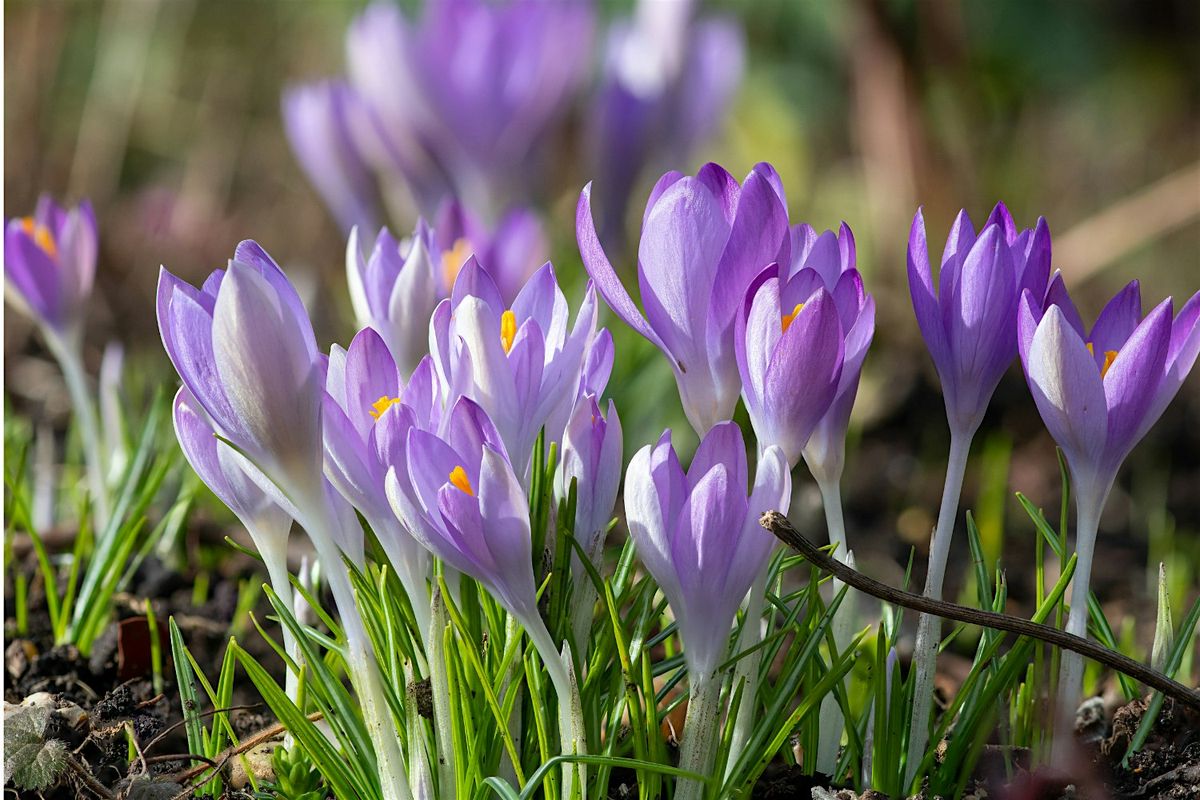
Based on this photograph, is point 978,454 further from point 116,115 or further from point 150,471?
point 116,115

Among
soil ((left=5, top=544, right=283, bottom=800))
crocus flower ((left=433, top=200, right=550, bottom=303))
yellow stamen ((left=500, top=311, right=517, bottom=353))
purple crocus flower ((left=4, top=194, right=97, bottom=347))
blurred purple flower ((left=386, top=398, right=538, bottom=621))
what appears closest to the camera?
blurred purple flower ((left=386, top=398, right=538, bottom=621))

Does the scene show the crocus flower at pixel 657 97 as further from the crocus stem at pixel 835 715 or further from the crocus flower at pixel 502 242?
the crocus stem at pixel 835 715

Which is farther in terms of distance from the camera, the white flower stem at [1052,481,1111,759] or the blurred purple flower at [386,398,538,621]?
the white flower stem at [1052,481,1111,759]

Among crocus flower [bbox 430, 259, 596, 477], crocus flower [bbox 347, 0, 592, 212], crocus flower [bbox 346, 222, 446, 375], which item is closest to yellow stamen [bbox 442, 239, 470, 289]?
crocus flower [bbox 346, 222, 446, 375]

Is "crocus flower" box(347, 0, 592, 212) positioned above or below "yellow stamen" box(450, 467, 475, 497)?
above

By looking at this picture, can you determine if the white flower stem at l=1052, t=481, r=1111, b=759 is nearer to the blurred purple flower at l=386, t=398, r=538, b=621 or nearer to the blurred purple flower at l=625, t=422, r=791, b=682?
the blurred purple flower at l=625, t=422, r=791, b=682

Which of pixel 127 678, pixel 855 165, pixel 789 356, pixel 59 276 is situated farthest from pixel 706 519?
pixel 855 165

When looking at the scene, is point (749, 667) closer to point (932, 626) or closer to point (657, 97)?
point (932, 626)
